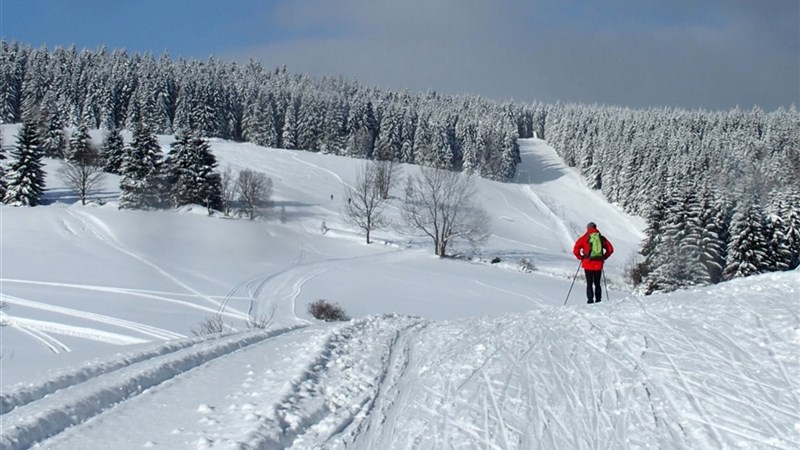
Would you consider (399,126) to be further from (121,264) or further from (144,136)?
(121,264)

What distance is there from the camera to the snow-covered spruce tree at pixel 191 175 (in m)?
52.6

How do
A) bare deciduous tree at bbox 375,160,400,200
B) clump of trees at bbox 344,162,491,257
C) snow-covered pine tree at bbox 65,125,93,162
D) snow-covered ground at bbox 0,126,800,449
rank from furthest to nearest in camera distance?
bare deciduous tree at bbox 375,160,400,200 < snow-covered pine tree at bbox 65,125,93,162 < clump of trees at bbox 344,162,491,257 < snow-covered ground at bbox 0,126,800,449

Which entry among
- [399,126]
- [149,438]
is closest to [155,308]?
[149,438]

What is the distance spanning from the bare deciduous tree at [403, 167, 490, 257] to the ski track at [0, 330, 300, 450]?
42377 mm

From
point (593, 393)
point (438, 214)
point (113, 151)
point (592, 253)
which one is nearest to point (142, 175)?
point (113, 151)

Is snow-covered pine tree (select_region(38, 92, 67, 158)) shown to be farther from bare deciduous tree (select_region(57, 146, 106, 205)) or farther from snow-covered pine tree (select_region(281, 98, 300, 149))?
snow-covered pine tree (select_region(281, 98, 300, 149))

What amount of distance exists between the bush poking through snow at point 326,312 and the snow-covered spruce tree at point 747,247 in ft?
72.3

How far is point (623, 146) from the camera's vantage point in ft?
321

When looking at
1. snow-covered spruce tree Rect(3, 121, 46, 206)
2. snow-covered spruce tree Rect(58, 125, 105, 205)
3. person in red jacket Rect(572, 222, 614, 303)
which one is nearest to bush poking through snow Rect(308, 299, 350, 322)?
person in red jacket Rect(572, 222, 614, 303)

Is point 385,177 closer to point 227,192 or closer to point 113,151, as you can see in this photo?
point 227,192

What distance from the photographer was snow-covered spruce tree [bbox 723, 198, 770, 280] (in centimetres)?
3319

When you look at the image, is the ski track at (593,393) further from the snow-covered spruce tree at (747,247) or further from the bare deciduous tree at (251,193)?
the bare deciduous tree at (251,193)

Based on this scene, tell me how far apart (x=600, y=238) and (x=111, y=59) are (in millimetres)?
127005

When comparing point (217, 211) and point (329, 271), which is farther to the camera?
point (217, 211)
